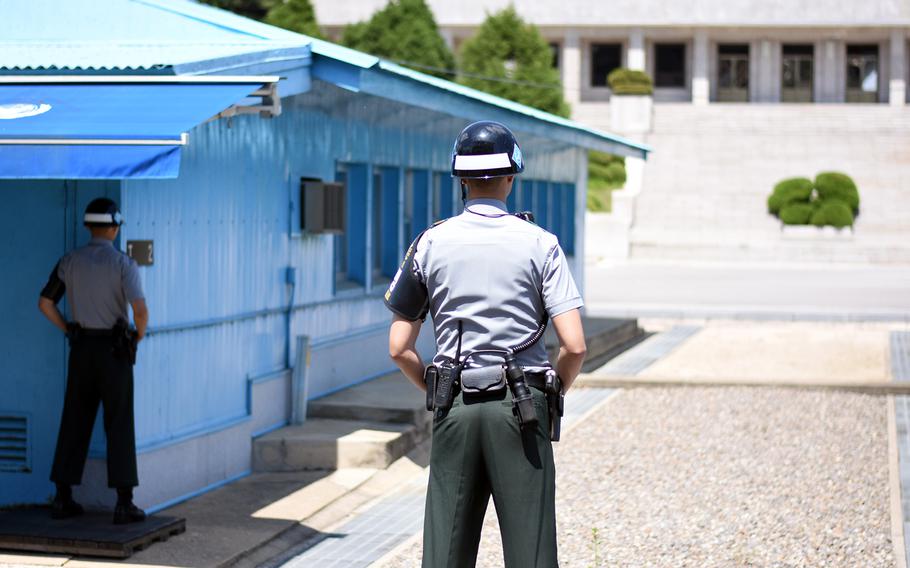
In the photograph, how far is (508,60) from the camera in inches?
1884

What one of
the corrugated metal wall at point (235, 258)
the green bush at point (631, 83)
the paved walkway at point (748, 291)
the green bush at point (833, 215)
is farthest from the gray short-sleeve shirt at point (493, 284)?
the green bush at point (631, 83)

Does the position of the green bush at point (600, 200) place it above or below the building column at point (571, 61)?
below

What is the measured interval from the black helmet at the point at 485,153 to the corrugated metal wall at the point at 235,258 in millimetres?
3821

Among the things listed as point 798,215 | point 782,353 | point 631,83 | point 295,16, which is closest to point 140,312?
point 782,353

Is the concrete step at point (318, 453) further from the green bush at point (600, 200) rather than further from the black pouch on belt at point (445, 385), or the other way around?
the green bush at point (600, 200)

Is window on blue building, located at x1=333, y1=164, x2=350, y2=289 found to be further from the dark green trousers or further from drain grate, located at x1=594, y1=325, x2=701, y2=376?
the dark green trousers

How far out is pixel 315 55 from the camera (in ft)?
30.4

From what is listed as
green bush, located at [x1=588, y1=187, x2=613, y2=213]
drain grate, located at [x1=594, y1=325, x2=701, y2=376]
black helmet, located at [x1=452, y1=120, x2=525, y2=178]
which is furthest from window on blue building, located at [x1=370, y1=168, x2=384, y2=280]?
green bush, located at [x1=588, y1=187, x2=613, y2=213]

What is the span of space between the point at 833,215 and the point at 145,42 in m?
36.8

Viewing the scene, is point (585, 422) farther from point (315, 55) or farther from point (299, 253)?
point (315, 55)

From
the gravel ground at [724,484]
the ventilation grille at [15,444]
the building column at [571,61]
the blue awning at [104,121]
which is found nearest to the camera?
the blue awning at [104,121]

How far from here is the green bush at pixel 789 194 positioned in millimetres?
44781

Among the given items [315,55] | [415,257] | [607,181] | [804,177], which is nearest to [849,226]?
[804,177]

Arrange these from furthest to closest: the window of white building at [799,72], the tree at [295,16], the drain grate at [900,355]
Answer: the window of white building at [799,72] → the tree at [295,16] → the drain grate at [900,355]
